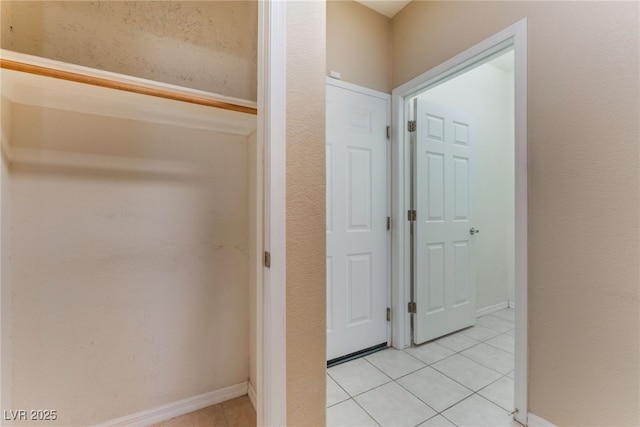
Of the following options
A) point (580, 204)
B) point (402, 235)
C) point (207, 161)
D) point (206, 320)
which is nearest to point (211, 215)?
point (207, 161)

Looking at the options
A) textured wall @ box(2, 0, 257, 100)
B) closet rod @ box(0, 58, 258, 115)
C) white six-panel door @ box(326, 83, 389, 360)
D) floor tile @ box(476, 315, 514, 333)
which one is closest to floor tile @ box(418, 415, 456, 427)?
white six-panel door @ box(326, 83, 389, 360)

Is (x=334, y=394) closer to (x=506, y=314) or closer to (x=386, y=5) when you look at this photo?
(x=506, y=314)

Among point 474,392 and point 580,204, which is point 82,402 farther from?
point 580,204

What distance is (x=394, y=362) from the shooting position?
1900 mm

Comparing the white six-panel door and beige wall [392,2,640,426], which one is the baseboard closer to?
the white six-panel door

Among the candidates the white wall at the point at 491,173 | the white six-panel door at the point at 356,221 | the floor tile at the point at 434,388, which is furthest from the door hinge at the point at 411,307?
the white wall at the point at 491,173

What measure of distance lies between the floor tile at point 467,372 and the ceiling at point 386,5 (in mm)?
2660

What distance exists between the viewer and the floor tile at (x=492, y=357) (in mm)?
1826

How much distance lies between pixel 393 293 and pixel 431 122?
1421mm

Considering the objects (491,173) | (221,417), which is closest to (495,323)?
(491,173)

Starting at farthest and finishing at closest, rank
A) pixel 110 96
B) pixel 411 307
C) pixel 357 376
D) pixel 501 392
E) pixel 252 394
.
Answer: pixel 411 307 < pixel 357 376 < pixel 501 392 < pixel 252 394 < pixel 110 96

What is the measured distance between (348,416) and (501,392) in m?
0.94

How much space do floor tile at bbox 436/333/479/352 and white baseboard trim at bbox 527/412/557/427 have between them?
0.73 m

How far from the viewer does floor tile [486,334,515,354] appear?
2.08 m
